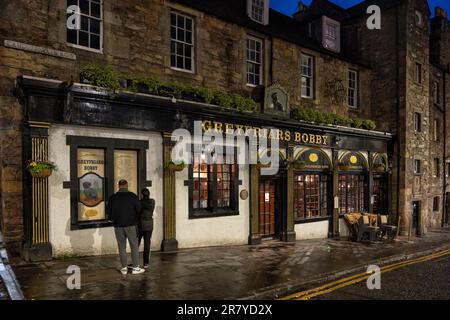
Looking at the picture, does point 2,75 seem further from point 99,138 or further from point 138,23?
point 138,23

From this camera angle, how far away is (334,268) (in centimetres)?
845

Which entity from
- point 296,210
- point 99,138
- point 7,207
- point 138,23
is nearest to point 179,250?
point 99,138

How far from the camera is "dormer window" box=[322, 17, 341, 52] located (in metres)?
16.9

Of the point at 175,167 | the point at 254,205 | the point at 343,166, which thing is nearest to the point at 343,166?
the point at 343,166

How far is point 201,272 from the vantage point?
7.64m

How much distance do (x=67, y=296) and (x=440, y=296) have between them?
644cm

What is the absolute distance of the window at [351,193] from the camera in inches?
602

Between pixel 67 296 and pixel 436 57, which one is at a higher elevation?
pixel 436 57

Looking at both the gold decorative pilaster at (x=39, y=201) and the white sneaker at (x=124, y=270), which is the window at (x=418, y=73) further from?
the gold decorative pilaster at (x=39, y=201)

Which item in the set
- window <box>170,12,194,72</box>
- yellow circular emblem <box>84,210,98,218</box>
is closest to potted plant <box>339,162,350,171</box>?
window <box>170,12,194,72</box>

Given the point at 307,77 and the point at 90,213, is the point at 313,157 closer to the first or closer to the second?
the point at 307,77

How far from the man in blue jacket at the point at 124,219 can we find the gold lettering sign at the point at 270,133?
399 centimetres

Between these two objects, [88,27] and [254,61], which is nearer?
[88,27]

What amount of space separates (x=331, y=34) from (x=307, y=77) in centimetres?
421
